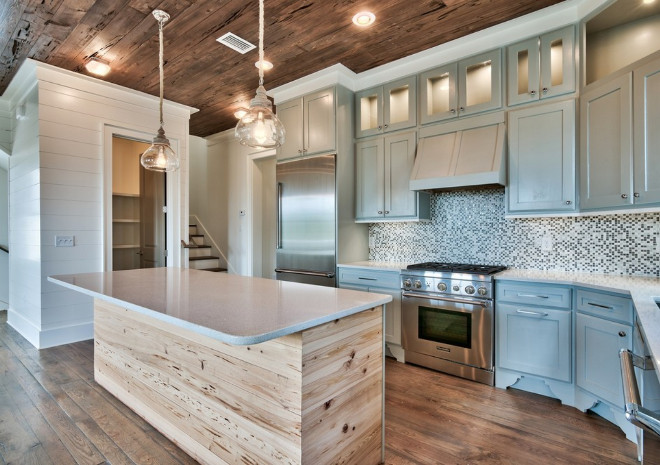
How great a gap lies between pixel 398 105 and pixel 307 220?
1.54 metres

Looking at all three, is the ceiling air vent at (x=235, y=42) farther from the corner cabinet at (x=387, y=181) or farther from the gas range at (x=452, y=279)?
the gas range at (x=452, y=279)

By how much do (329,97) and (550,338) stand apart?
2936 millimetres

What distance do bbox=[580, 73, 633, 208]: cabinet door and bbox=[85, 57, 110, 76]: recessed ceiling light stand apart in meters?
4.23

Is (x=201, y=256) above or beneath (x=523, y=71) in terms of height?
beneath

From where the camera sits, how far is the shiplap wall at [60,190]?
3559 millimetres

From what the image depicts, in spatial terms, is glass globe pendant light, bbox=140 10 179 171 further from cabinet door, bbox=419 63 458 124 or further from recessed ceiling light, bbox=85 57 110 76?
cabinet door, bbox=419 63 458 124

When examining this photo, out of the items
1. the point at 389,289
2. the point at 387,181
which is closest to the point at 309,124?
Result: the point at 387,181

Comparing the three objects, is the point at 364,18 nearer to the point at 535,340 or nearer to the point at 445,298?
the point at 445,298

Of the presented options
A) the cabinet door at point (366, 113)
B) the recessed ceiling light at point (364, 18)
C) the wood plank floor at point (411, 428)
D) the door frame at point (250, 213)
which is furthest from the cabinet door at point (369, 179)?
the door frame at point (250, 213)

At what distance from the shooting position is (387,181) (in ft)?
11.8

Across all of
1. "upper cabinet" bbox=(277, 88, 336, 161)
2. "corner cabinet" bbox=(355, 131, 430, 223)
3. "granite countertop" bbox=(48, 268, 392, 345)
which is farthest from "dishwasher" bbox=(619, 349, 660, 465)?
"upper cabinet" bbox=(277, 88, 336, 161)

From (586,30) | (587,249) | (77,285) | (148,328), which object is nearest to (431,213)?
(587,249)

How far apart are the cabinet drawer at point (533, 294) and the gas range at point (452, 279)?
85 mm

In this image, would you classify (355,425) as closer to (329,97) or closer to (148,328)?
(148,328)
